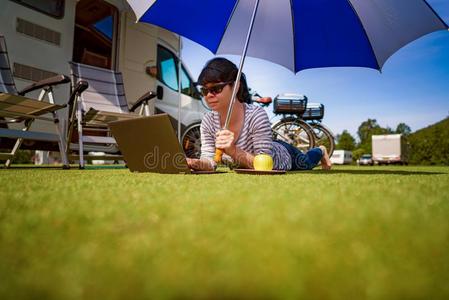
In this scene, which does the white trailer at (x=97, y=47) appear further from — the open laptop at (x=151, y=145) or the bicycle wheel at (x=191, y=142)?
the open laptop at (x=151, y=145)

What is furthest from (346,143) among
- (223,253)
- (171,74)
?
(223,253)

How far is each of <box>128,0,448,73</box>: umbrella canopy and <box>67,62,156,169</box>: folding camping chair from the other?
121 centimetres

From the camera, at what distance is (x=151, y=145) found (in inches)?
76.5

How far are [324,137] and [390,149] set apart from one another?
14677mm

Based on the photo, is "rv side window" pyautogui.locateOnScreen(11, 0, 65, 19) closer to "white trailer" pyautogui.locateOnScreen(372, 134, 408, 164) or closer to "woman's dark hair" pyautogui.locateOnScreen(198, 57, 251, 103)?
"woman's dark hair" pyautogui.locateOnScreen(198, 57, 251, 103)

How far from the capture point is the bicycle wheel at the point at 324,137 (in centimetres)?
556

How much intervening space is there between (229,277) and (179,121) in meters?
5.00

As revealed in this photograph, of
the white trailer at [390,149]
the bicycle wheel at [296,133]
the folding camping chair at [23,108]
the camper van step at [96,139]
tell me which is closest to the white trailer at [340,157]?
the white trailer at [390,149]

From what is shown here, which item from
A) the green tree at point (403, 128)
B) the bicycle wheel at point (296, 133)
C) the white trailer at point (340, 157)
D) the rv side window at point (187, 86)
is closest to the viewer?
the bicycle wheel at point (296, 133)

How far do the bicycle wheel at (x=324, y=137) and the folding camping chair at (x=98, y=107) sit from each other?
3386 millimetres

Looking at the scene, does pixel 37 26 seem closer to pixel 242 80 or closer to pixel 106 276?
pixel 242 80

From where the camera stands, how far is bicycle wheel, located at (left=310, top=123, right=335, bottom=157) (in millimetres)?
5559

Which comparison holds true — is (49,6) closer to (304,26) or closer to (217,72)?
(217,72)

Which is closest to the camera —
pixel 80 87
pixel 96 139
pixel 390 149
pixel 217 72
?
pixel 217 72
